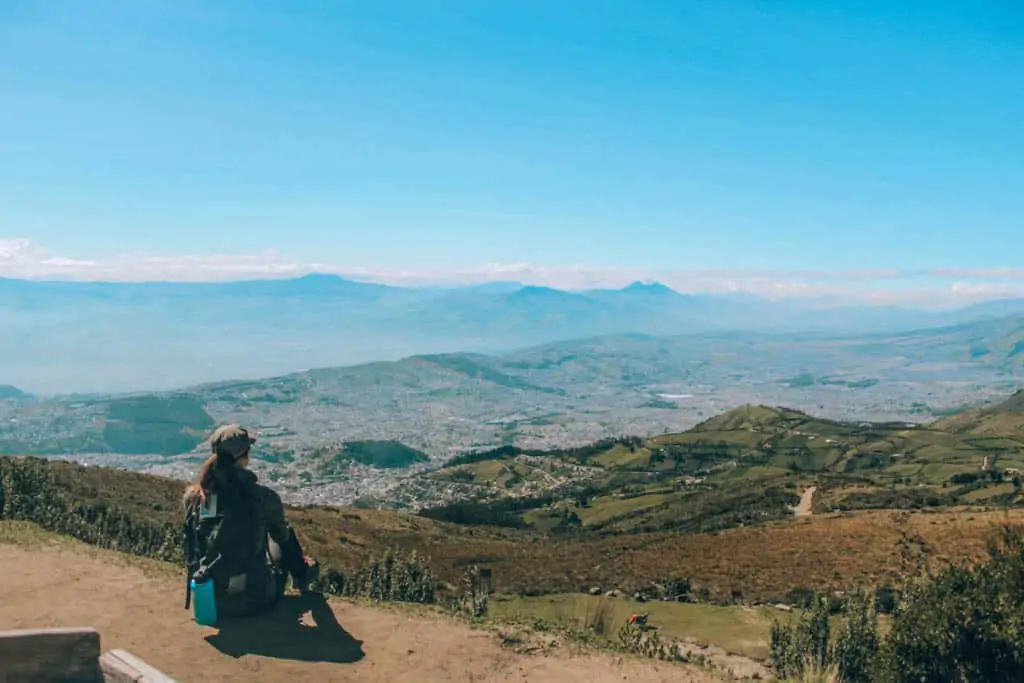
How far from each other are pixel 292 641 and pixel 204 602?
151 cm

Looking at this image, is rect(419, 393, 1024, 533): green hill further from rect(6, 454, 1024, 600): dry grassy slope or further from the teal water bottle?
the teal water bottle

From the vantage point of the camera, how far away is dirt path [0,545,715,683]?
34.3 ft

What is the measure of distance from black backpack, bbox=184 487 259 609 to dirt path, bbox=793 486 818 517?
166 ft

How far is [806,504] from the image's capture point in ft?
204

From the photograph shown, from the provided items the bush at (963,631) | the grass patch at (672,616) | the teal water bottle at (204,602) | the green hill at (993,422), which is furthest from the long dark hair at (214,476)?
the green hill at (993,422)

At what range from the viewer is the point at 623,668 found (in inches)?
462

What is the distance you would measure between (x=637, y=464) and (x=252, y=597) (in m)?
125

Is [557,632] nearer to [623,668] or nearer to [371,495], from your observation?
[623,668]

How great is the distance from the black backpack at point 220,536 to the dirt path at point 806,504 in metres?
50.5

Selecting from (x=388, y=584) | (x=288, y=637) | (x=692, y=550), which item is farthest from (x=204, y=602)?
(x=692, y=550)

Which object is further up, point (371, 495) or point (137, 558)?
point (137, 558)

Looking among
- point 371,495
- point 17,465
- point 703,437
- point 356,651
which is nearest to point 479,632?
point 356,651

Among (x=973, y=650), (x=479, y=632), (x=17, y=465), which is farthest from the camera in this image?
(x=17, y=465)

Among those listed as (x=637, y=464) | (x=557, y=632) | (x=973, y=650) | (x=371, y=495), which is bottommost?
(x=371, y=495)
